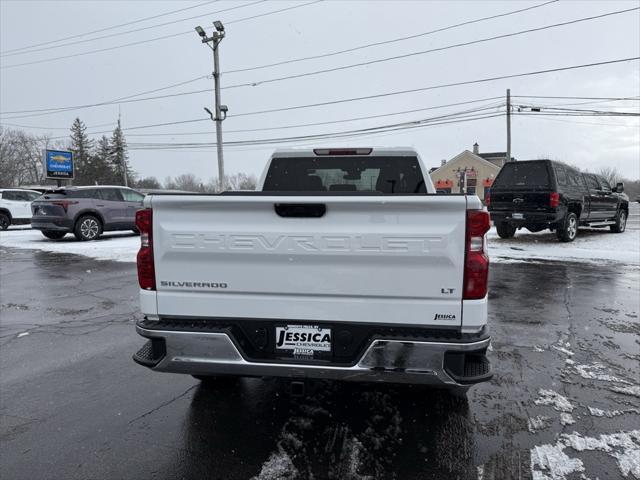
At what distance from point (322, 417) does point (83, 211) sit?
44.9 feet

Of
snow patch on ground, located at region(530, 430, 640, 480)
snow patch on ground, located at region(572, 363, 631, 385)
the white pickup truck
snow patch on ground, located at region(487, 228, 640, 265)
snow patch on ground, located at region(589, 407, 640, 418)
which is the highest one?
Result: the white pickup truck

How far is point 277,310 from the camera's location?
Answer: 8.66 ft

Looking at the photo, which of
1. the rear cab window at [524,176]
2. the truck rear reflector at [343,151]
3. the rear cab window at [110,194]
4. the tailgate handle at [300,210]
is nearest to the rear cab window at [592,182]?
the rear cab window at [524,176]

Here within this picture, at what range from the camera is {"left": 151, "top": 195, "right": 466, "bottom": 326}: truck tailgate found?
2.43 meters

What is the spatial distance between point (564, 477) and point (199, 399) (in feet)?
8.43

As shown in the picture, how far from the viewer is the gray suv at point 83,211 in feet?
45.3

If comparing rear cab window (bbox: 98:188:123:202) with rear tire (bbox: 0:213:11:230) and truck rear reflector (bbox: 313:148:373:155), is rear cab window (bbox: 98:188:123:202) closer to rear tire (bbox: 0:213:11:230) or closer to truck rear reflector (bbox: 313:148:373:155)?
rear tire (bbox: 0:213:11:230)

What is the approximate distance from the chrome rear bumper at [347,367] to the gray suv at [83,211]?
12343 millimetres

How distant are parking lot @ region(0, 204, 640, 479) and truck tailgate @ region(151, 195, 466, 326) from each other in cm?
88

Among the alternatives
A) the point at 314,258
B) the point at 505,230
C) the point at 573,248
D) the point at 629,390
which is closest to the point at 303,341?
the point at 314,258

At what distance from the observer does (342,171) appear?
184 inches

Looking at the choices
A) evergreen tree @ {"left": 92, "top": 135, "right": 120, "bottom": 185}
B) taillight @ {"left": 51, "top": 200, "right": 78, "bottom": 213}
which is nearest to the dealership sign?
taillight @ {"left": 51, "top": 200, "right": 78, "bottom": 213}

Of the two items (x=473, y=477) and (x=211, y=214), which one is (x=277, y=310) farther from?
(x=473, y=477)

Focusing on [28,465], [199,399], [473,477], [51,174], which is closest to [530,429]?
[473,477]
